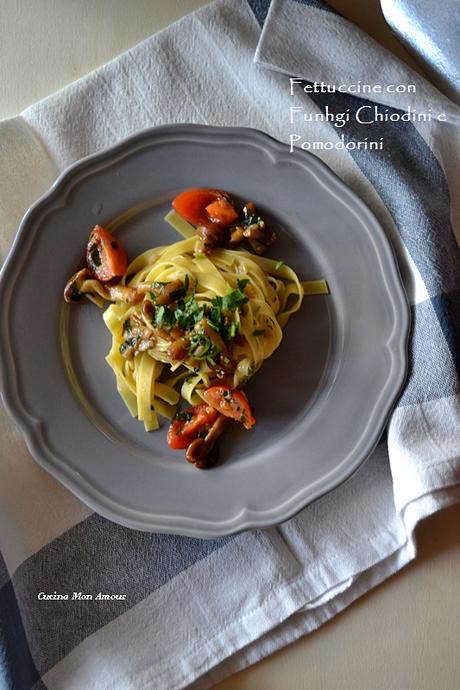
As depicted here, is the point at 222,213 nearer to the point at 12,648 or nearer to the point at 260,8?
the point at 260,8

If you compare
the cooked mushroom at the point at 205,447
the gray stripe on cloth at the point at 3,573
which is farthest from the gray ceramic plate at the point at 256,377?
the gray stripe on cloth at the point at 3,573

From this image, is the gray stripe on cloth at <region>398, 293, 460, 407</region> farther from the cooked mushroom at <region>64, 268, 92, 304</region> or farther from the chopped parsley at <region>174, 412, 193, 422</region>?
the cooked mushroom at <region>64, 268, 92, 304</region>

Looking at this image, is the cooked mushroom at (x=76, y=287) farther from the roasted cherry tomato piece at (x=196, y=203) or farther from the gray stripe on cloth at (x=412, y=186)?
the gray stripe on cloth at (x=412, y=186)

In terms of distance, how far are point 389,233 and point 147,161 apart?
2.52ft

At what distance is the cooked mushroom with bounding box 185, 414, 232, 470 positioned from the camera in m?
2.37

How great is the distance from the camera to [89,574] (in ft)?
7.97

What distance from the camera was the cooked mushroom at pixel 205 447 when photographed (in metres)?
2.37

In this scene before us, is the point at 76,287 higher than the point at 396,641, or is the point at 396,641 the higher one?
Answer: the point at 76,287

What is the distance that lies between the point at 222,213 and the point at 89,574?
111cm

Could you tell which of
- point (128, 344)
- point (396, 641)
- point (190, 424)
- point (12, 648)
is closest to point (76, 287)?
point (128, 344)

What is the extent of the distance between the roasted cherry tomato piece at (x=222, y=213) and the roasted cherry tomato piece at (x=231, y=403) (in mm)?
495

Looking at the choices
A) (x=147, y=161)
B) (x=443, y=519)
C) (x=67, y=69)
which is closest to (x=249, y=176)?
(x=147, y=161)

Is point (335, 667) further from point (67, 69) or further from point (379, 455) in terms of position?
point (67, 69)

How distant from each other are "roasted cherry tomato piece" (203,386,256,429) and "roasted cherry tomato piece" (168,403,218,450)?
33mm
